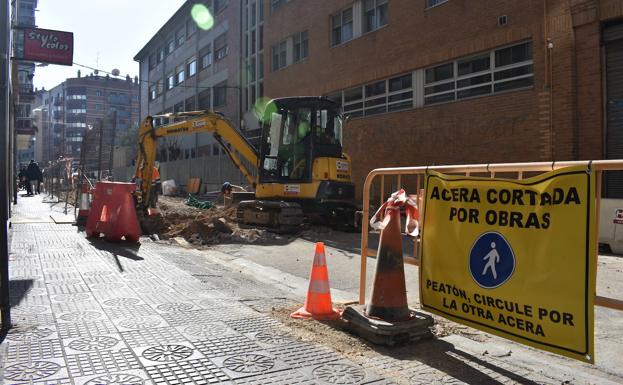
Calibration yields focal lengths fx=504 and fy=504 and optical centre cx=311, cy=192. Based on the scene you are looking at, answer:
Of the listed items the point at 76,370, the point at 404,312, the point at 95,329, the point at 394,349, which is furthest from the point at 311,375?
the point at 95,329

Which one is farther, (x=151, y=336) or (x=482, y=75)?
(x=482, y=75)

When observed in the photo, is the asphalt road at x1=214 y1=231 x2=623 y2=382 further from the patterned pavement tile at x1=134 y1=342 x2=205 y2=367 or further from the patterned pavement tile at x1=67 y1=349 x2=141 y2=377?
the patterned pavement tile at x1=67 y1=349 x2=141 y2=377

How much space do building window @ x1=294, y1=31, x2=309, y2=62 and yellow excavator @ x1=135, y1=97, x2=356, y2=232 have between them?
1141 centimetres

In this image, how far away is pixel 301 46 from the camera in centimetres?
2478

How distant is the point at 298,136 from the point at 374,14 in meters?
8.72

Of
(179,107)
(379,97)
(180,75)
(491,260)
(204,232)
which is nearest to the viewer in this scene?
(491,260)

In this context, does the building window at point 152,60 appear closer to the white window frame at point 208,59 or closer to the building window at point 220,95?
the white window frame at point 208,59

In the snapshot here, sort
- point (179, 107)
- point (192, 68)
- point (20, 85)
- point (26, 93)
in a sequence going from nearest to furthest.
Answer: point (20, 85), point (26, 93), point (192, 68), point (179, 107)

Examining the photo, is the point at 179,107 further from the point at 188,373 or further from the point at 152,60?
the point at 188,373

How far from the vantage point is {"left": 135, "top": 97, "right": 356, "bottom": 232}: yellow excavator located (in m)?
13.4

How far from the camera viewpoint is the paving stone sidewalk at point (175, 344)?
141 inches

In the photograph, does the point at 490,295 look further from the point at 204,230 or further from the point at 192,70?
the point at 192,70

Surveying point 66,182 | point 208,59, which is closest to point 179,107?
point 208,59

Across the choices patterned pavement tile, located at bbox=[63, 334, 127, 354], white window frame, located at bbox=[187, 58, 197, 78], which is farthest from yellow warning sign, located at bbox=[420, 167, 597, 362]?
white window frame, located at bbox=[187, 58, 197, 78]
